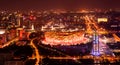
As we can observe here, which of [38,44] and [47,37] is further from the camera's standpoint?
[47,37]

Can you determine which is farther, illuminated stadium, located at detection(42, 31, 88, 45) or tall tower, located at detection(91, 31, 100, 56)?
illuminated stadium, located at detection(42, 31, 88, 45)

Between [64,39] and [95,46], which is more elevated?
[64,39]

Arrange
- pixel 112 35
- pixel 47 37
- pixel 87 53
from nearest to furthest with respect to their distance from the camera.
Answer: pixel 87 53 → pixel 47 37 → pixel 112 35

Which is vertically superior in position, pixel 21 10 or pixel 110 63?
pixel 21 10

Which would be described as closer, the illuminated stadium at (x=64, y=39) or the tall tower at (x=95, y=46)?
the tall tower at (x=95, y=46)

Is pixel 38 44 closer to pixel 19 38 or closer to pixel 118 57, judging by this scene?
pixel 19 38

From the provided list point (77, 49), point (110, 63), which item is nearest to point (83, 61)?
point (110, 63)

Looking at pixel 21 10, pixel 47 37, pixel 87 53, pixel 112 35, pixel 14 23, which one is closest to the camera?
pixel 87 53

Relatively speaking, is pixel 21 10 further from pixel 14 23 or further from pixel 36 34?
pixel 36 34

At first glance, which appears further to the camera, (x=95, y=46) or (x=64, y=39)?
(x=64, y=39)
